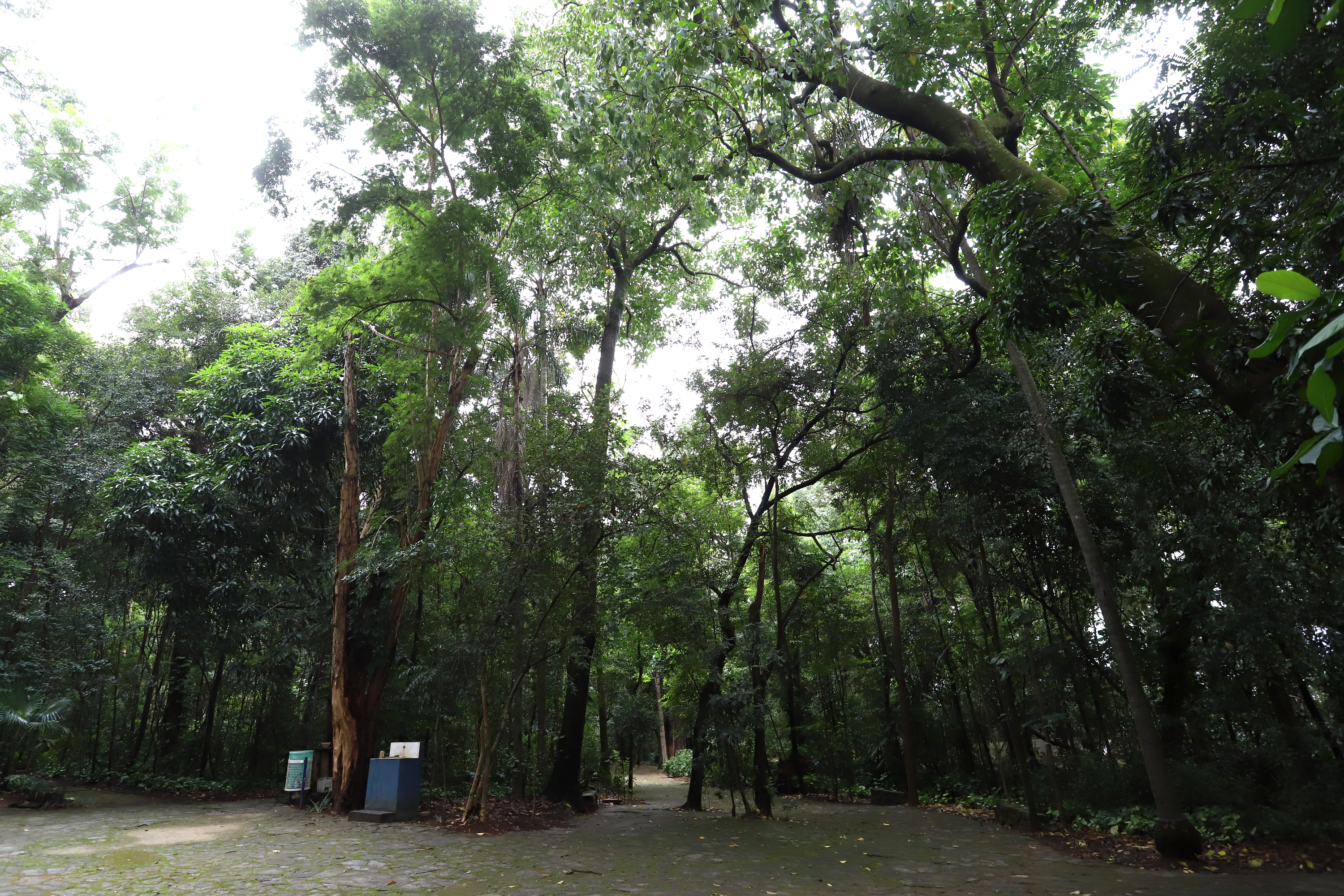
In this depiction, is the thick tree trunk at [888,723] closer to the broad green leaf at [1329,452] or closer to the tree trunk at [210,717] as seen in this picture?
the tree trunk at [210,717]

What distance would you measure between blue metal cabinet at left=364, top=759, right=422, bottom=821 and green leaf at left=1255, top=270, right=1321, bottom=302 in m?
9.52

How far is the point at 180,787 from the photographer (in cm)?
1100

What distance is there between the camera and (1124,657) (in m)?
6.29

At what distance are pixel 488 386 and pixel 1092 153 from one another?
307 inches

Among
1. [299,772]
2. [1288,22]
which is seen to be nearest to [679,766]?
[299,772]

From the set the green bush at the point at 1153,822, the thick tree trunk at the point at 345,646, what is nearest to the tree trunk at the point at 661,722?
the thick tree trunk at the point at 345,646

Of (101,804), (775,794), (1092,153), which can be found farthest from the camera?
(775,794)

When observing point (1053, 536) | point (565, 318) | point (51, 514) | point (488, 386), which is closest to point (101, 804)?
point (51, 514)

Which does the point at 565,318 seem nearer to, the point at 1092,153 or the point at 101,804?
the point at 1092,153

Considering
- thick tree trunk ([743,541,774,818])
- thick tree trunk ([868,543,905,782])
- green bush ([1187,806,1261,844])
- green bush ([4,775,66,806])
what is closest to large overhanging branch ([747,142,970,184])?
thick tree trunk ([743,541,774,818])

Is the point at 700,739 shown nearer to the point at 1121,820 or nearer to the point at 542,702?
the point at 542,702

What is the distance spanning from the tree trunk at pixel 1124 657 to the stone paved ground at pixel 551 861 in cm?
45

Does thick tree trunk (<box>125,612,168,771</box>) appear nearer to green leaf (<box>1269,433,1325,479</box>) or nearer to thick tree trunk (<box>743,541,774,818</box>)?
thick tree trunk (<box>743,541,774,818</box>)

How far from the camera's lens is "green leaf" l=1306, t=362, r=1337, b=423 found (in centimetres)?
87
